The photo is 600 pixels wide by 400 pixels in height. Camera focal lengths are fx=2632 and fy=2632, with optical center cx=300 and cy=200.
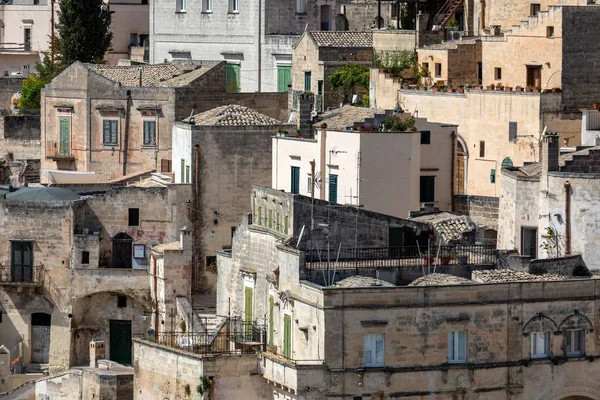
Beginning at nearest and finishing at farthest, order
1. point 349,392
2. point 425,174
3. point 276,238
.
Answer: point 349,392
point 276,238
point 425,174

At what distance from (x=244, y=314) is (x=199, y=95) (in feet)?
60.2

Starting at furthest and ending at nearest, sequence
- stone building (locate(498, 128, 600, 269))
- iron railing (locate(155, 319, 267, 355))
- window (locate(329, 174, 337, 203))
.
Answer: window (locate(329, 174, 337, 203)) → stone building (locate(498, 128, 600, 269)) → iron railing (locate(155, 319, 267, 355))

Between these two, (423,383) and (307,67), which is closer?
(423,383)

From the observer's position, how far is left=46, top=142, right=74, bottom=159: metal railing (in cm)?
8981

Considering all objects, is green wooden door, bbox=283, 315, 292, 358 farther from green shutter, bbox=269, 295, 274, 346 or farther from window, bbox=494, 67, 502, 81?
window, bbox=494, 67, 502, 81

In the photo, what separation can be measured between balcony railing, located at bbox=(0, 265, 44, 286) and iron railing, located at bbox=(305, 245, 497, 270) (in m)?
13.8

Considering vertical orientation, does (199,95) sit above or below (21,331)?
above

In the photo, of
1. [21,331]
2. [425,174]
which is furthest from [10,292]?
[425,174]

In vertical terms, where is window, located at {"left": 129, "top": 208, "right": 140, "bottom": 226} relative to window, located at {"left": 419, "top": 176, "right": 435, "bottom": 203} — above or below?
below

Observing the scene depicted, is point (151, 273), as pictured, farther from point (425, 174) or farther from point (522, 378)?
point (522, 378)

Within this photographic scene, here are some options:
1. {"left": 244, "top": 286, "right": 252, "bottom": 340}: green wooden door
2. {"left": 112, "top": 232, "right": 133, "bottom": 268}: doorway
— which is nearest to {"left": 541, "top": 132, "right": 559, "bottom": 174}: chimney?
{"left": 244, "top": 286, "right": 252, "bottom": 340}: green wooden door

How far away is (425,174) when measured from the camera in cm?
7719

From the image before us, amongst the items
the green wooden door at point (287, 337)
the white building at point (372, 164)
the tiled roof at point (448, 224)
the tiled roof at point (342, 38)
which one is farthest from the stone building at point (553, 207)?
the tiled roof at point (342, 38)

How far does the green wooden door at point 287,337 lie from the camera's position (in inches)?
2628
